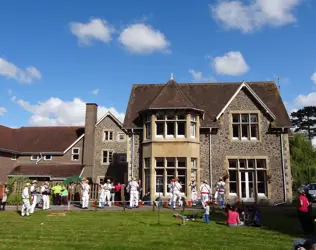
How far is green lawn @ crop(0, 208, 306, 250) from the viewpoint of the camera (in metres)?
9.72

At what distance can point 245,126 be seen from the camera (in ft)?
77.2

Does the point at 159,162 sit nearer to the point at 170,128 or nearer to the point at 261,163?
the point at 170,128

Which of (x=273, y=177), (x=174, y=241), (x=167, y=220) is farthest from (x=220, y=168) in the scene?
(x=174, y=241)

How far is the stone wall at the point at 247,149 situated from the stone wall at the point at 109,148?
16125 mm

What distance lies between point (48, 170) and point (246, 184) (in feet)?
71.6

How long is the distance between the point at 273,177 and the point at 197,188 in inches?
211

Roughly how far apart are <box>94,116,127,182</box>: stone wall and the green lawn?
21.2 m

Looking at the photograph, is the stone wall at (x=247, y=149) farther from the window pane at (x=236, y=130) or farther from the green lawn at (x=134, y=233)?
the green lawn at (x=134, y=233)

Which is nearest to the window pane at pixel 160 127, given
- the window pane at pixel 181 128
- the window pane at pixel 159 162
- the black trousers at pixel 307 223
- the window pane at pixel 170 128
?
the window pane at pixel 170 128

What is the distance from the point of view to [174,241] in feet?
33.1

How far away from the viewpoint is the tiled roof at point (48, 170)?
1335 inches

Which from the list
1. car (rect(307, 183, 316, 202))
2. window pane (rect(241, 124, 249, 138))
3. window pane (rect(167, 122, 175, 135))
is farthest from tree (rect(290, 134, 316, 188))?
window pane (rect(167, 122, 175, 135))

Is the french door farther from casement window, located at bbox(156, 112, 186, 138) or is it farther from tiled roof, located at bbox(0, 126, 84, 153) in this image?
tiled roof, located at bbox(0, 126, 84, 153)

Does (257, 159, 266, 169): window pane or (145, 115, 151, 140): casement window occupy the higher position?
(145, 115, 151, 140): casement window
